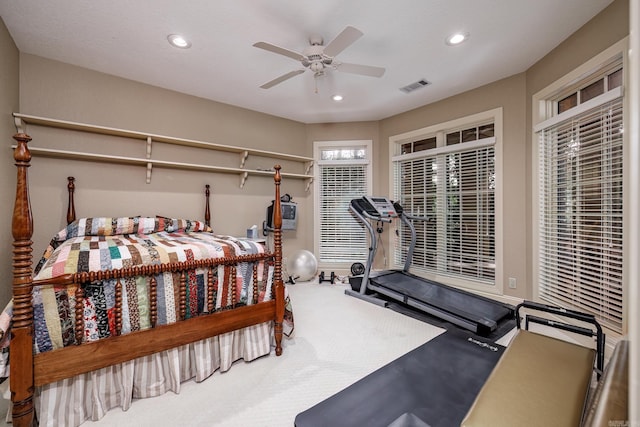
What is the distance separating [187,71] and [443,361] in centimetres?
366

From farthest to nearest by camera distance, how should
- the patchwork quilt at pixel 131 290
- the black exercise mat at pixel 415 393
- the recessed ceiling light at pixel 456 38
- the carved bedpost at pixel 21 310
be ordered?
the recessed ceiling light at pixel 456 38, the patchwork quilt at pixel 131 290, the carved bedpost at pixel 21 310, the black exercise mat at pixel 415 393

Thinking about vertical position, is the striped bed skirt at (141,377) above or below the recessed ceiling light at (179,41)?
below

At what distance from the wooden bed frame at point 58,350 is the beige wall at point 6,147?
1354 mm

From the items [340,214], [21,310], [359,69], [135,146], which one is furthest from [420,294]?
[135,146]

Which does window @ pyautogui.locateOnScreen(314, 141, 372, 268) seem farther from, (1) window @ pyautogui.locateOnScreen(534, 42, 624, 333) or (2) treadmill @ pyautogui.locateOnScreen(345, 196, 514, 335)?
(1) window @ pyautogui.locateOnScreen(534, 42, 624, 333)

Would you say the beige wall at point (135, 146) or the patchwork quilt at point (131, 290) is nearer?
the patchwork quilt at point (131, 290)

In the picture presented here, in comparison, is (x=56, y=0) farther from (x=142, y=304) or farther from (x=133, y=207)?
(x=142, y=304)

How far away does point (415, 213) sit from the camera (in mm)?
4379

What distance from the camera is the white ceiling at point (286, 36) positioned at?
221 centimetres

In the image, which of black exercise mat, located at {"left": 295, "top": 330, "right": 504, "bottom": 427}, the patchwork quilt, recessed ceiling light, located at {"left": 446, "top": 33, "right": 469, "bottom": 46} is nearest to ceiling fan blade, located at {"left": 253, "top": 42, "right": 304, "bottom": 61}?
recessed ceiling light, located at {"left": 446, "top": 33, "right": 469, "bottom": 46}

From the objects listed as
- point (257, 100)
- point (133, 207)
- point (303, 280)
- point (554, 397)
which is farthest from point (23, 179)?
point (303, 280)

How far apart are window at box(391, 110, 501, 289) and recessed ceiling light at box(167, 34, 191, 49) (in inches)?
124

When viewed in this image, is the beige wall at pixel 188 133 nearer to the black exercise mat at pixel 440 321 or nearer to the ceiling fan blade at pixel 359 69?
the black exercise mat at pixel 440 321

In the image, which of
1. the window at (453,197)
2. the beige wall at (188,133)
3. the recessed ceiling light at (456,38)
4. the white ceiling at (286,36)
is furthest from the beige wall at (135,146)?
the recessed ceiling light at (456,38)
